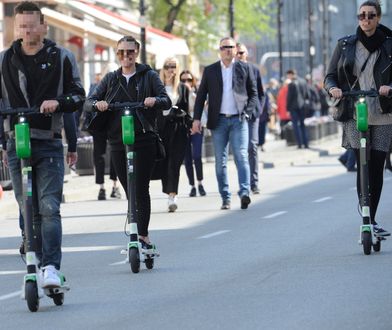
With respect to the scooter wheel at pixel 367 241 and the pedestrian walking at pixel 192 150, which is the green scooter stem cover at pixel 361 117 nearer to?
the scooter wheel at pixel 367 241

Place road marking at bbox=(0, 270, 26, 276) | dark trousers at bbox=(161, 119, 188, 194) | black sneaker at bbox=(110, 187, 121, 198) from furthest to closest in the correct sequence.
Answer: black sneaker at bbox=(110, 187, 121, 198), dark trousers at bbox=(161, 119, 188, 194), road marking at bbox=(0, 270, 26, 276)

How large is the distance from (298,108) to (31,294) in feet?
91.4

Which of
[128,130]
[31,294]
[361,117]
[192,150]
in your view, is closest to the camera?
[31,294]

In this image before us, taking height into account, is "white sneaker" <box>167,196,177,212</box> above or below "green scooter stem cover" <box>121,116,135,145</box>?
below

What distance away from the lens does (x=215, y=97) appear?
60.8 feet

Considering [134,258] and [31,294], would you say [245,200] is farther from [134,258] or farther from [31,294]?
[31,294]

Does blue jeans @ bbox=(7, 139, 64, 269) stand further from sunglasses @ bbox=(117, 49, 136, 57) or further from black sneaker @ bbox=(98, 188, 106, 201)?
black sneaker @ bbox=(98, 188, 106, 201)

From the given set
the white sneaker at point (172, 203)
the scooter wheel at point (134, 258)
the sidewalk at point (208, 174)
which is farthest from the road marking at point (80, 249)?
the sidewalk at point (208, 174)

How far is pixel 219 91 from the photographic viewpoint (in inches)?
729

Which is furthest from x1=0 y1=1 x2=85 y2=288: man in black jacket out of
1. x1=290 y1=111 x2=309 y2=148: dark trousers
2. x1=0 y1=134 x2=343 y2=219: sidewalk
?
x1=290 y1=111 x2=309 y2=148: dark trousers

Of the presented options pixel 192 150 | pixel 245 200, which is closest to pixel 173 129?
pixel 245 200

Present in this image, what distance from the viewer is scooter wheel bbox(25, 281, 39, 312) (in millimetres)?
9586

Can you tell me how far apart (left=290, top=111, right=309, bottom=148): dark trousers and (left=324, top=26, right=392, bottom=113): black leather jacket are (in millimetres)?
24754

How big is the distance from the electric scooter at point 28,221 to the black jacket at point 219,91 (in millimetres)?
8659
